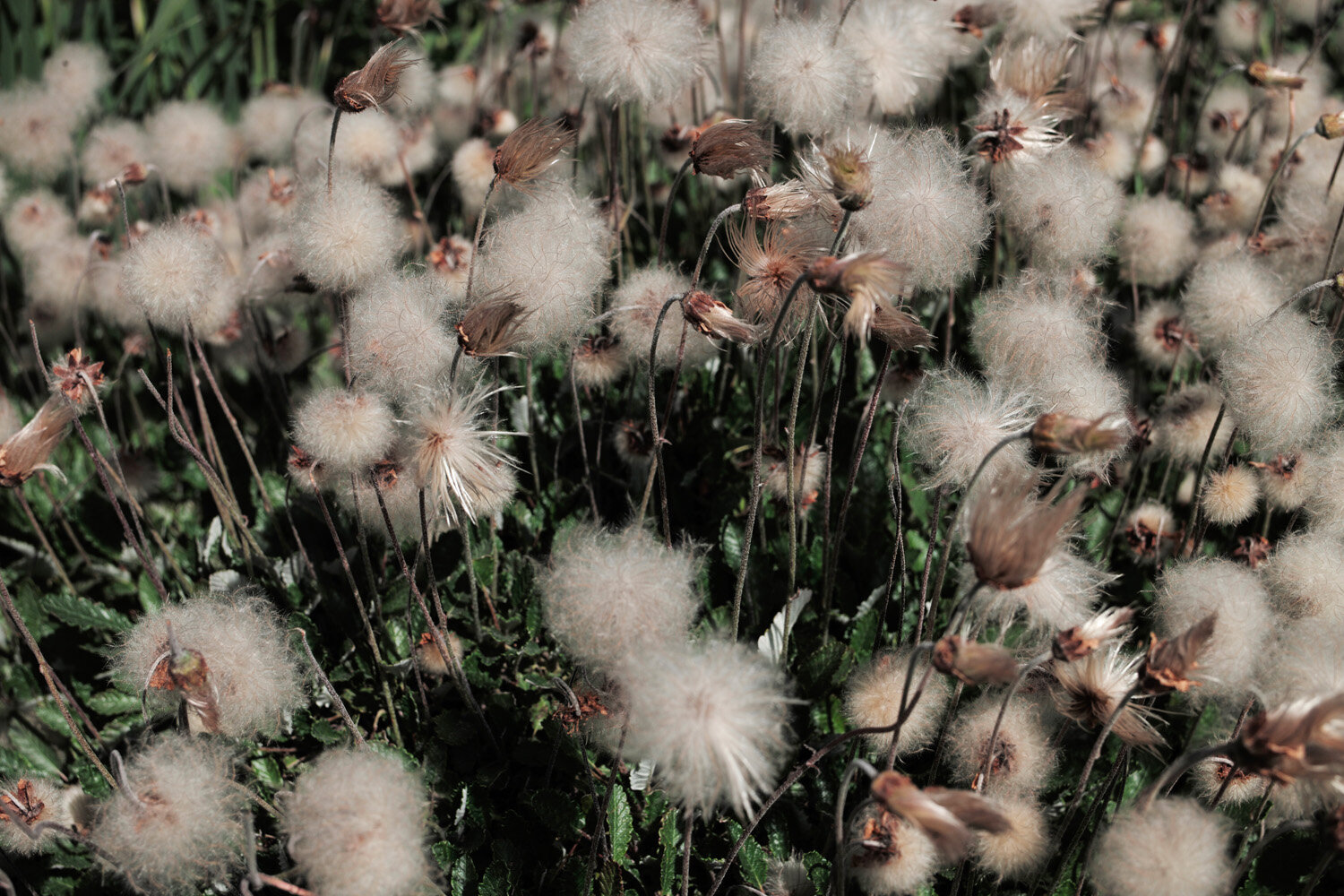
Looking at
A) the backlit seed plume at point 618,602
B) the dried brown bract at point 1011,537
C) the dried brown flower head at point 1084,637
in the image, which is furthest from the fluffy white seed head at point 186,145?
the dried brown flower head at point 1084,637

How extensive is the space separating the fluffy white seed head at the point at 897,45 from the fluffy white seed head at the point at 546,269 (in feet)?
3.27

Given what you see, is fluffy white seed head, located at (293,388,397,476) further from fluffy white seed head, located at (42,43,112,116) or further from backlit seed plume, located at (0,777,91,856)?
fluffy white seed head, located at (42,43,112,116)

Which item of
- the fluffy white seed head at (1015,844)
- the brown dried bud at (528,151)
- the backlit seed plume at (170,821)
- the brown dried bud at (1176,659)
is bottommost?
the fluffy white seed head at (1015,844)

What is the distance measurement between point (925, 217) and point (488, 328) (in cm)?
99

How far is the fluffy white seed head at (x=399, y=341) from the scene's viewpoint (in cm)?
207

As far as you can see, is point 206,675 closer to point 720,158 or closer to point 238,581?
point 238,581

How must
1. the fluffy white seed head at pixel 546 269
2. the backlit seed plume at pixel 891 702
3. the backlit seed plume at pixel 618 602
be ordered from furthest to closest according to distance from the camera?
the fluffy white seed head at pixel 546 269 → the backlit seed plume at pixel 891 702 → the backlit seed plume at pixel 618 602

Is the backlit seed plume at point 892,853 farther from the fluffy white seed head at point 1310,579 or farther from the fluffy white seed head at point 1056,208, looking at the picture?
the fluffy white seed head at point 1056,208

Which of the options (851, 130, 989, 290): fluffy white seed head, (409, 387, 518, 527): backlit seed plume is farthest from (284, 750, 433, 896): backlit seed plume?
(851, 130, 989, 290): fluffy white seed head

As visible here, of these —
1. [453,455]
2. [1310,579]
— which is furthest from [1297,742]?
[453,455]

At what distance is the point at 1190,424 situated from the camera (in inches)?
100.0

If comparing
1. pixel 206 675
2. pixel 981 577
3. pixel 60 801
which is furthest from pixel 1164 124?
pixel 60 801

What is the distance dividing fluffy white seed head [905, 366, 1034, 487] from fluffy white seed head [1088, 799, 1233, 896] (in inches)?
26.3

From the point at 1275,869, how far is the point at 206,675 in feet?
7.84
